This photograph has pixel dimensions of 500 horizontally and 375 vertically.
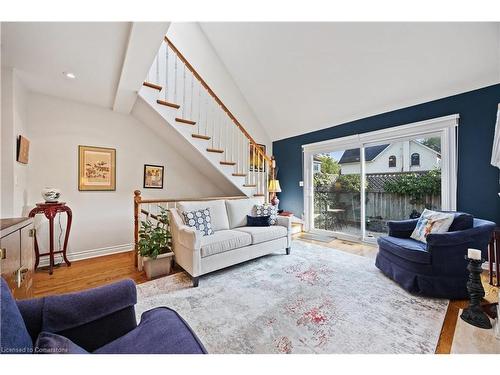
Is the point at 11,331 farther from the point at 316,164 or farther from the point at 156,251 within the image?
the point at 316,164

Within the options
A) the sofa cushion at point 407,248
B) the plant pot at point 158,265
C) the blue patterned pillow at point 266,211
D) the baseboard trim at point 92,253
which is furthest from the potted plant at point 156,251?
the sofa cushion at point 407,248

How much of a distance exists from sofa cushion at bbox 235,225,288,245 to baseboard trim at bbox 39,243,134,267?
198 centimetres

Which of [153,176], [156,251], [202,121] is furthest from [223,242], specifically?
[202,121]

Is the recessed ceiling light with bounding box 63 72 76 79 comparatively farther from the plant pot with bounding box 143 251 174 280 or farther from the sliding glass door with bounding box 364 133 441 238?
the sliding glass door with bounding box 364 133 441 238

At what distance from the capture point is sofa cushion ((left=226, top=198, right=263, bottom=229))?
3215 millimetres

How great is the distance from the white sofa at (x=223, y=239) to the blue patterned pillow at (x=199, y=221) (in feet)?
0.28

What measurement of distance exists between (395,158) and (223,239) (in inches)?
124

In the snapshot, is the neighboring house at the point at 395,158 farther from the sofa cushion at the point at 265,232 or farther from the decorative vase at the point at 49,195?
the decorative vase at the point at 49,195

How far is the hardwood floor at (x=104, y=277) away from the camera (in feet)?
5.37

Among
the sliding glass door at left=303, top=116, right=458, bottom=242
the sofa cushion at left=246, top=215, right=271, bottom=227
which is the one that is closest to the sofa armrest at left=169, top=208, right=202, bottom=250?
the sofa cushion at left=246, top=215, right=271, bottom=227
